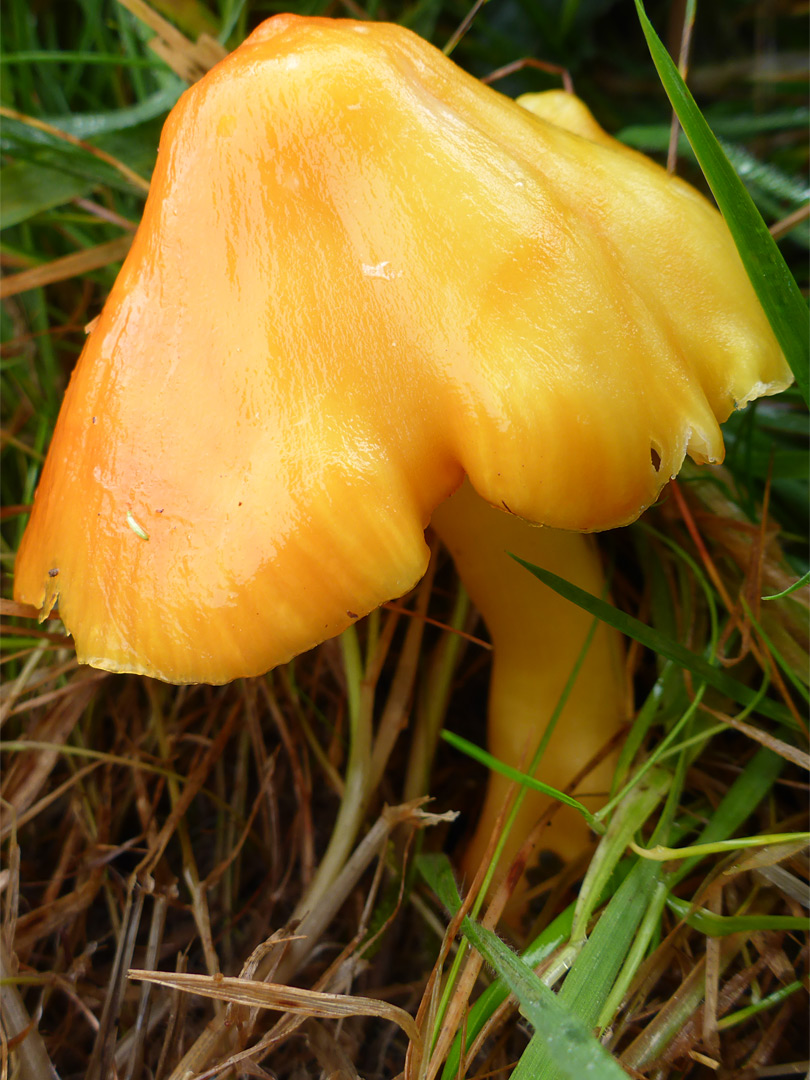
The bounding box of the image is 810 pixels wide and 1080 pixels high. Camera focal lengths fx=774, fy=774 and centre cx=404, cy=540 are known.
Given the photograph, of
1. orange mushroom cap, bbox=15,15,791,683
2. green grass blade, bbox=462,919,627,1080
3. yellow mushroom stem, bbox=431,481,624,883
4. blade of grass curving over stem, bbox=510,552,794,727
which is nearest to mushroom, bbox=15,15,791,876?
orange mushroom cap, bbox=15,15,791,683

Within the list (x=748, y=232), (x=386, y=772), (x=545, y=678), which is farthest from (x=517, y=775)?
(x=748, y=232)

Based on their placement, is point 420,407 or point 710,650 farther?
point 710,650

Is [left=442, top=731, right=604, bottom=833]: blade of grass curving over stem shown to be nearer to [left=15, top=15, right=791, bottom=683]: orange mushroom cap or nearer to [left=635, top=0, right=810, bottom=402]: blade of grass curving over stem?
[left=15, top=15, right=791, bottom=683]: orange mushroom cap

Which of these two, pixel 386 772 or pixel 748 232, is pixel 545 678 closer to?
pixel 386 772

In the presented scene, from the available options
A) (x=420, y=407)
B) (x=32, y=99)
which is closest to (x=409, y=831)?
(x=420, y=407)

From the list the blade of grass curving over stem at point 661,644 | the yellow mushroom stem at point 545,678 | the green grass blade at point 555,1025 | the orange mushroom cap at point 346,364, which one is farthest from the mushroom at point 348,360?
the green grass blade at point 555,1025

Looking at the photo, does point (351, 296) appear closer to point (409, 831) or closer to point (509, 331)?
point (509, 331)
